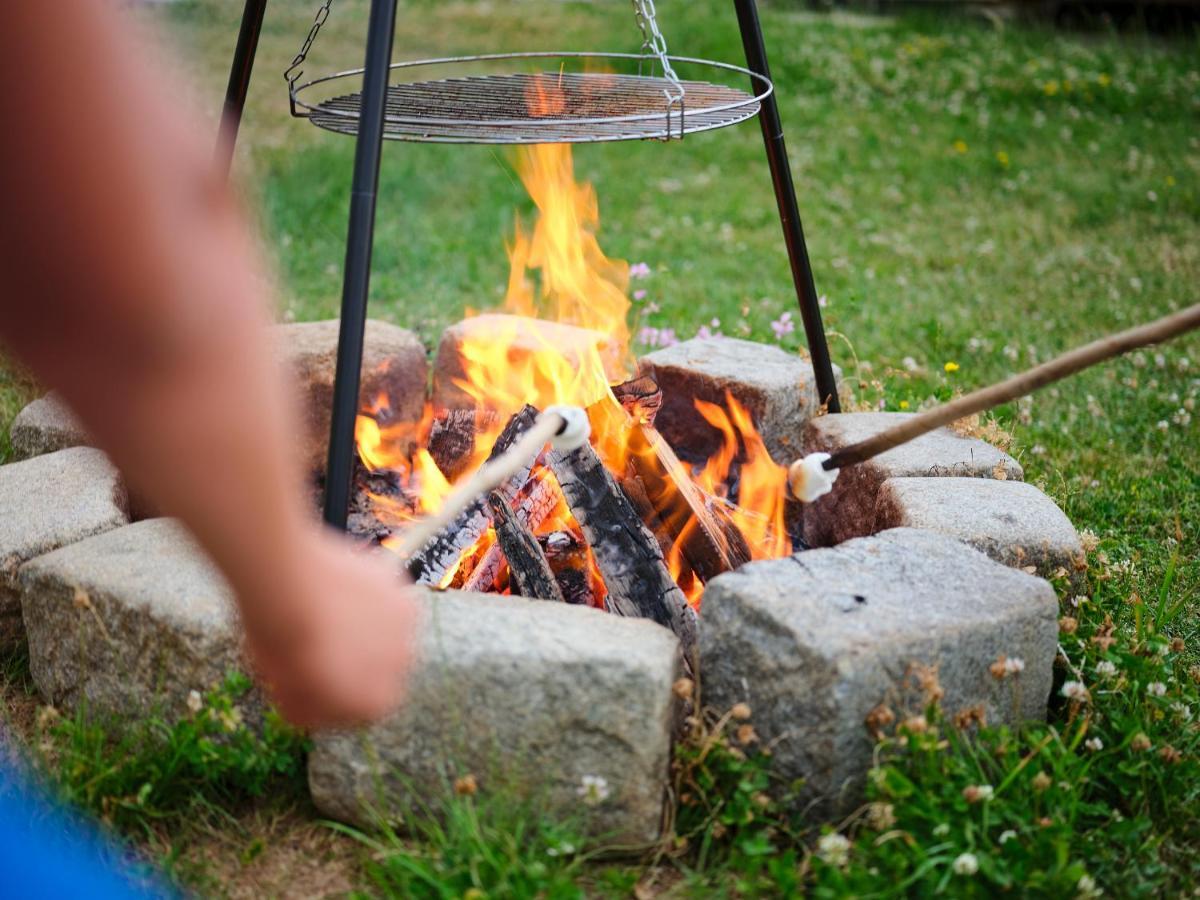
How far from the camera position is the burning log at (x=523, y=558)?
216 centimetres

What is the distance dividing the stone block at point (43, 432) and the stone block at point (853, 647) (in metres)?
1.74

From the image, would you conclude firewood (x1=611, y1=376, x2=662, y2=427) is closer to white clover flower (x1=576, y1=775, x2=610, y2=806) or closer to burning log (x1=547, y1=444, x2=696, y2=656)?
burning log (x1=547, y1=444, x2=696, y2=656)

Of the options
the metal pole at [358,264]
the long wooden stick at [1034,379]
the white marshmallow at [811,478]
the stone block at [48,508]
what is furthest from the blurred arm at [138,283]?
the stone block at [48,508]

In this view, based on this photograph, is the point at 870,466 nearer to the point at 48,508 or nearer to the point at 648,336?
the point at 648,336

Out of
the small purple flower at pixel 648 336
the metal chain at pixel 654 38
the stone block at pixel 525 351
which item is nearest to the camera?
the metal chain at pixel 654 38

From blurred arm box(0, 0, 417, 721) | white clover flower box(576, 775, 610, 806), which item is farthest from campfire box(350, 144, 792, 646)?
blurred arm box(0, 0, 417, 721)

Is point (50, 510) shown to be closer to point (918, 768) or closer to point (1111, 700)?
point (918, 768)

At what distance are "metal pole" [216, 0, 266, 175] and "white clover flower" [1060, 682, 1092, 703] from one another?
206 cm

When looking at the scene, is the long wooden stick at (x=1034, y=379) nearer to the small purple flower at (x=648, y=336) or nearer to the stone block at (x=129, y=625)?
the stone block at (x=129, y=625)

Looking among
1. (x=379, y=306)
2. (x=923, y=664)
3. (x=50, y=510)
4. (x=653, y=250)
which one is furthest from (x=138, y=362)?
(x=653, y=250)

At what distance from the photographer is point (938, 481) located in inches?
93.1

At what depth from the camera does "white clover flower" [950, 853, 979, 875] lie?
1534mm

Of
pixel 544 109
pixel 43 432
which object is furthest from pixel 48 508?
pixel 544 109

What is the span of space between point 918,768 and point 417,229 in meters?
4.92
